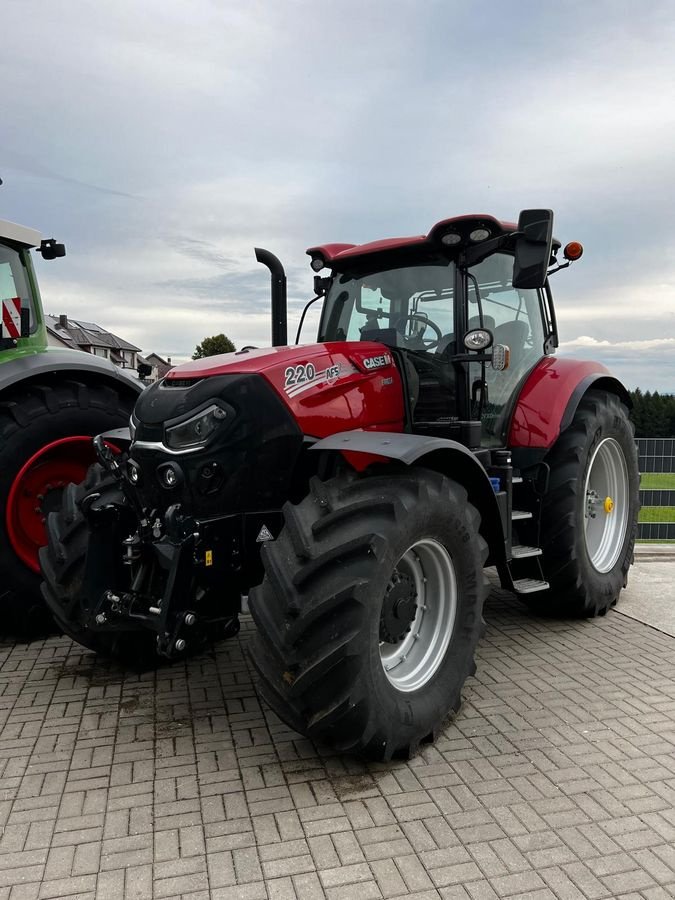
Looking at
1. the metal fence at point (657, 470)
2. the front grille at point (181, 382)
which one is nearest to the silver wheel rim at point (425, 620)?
the front grille at point (181, 382)

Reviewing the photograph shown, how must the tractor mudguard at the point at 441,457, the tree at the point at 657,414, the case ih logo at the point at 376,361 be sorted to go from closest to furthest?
the tractor mudguard at the point at 441,457 → the case ih logo at the point at 376,361 → the tree at the point at 657,414

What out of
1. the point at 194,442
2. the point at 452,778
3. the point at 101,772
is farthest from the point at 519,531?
the point at 101,772

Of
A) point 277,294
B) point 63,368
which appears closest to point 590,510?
point 277,294

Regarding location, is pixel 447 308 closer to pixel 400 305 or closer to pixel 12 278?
pixel 400 305

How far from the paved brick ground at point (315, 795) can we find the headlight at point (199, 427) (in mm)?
1364

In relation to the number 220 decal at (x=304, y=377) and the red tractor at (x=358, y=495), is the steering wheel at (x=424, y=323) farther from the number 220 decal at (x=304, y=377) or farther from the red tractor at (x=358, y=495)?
the number 220 decal at (x=304, y=377)

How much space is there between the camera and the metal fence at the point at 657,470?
8.10 m

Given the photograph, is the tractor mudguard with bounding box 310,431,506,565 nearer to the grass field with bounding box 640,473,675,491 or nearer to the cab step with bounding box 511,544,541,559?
the cab step with bounding box 511,544,541,559

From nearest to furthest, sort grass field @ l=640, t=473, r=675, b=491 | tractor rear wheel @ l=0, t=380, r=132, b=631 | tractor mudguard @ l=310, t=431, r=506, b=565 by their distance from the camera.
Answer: tractor mudguard @ l=310, t=431, r=506, b=565, tractor rear wheel @ l=0, t=380, r=132, b=631, grass field @ l=640, t=473, r=675, b=491

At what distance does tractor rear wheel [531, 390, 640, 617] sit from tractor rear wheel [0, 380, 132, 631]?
9.93 ft

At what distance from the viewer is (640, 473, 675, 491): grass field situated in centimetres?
809

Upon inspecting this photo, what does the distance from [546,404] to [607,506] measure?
1184mm

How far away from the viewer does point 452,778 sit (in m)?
3.09

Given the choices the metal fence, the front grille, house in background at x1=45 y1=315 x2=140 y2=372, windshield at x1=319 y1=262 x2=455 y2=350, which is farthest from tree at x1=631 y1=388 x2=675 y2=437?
house in background at x1=45 y1=315 x2=140 y2=372
